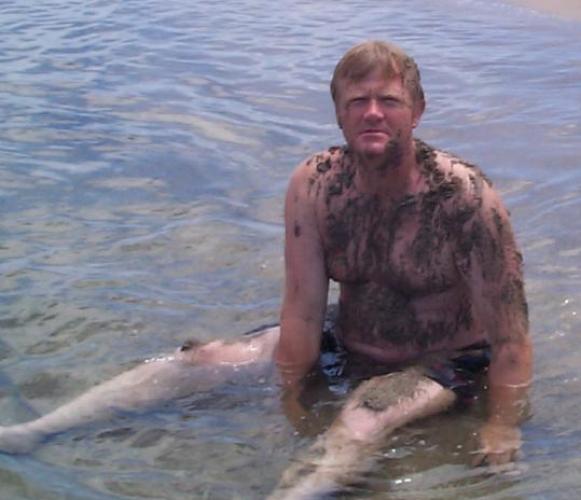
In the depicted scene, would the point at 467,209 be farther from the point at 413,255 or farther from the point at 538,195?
the point at 538,195

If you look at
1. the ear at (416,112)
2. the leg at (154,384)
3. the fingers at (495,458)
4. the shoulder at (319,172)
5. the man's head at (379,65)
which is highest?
the man's head at (379,65)

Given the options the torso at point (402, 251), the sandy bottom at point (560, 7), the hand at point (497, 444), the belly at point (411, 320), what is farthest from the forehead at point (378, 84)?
the sandy bottom at point (560, 7)

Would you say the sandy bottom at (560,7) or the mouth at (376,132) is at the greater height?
the mouth at (376,132)

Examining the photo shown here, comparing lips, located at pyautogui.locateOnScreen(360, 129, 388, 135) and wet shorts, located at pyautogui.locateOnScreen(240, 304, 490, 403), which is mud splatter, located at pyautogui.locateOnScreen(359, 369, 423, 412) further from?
lips, located at pyautogui.locateOnScreen(360, 129, 388, 135)

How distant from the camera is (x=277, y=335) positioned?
4.56 meters

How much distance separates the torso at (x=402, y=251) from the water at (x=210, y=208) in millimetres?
377

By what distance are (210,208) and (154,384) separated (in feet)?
9.12

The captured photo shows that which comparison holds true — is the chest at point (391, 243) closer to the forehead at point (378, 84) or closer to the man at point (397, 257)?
the man at point (397, 257)

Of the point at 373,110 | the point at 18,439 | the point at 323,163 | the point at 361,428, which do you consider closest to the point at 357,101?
the point at 373,110

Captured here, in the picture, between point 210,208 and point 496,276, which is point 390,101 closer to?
point 496,276

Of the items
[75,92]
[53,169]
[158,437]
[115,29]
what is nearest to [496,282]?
[158,437]

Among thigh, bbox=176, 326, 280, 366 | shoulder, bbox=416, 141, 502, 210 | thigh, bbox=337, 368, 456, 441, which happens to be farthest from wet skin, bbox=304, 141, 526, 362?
thigh, bbox=176, 326, 280, 366

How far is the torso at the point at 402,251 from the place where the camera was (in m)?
4.07

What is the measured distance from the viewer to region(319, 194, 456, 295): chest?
4.09 m
